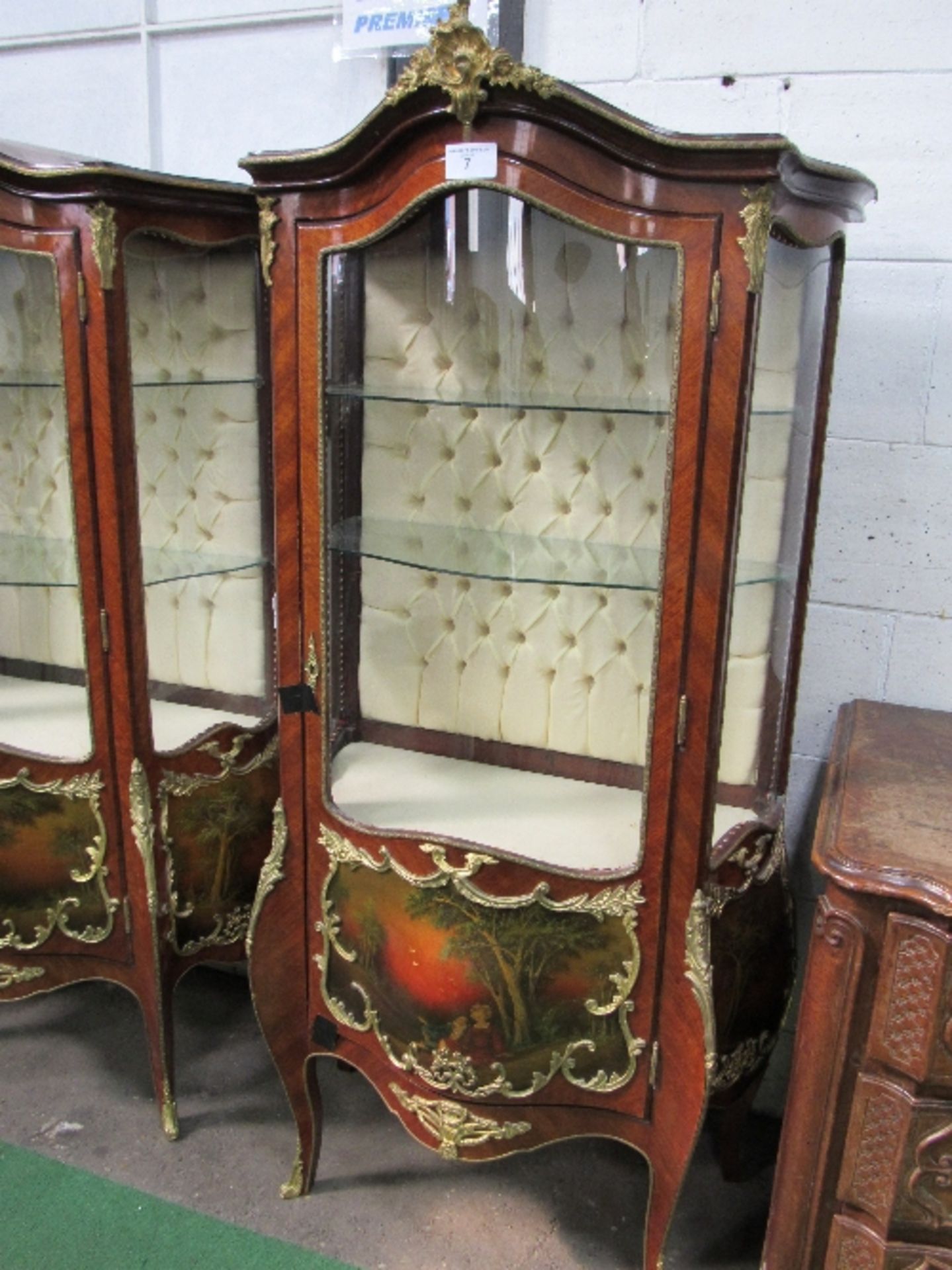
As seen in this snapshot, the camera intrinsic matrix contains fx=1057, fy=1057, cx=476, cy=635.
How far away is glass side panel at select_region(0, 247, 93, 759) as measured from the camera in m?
1.77

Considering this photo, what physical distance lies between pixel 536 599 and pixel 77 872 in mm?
977

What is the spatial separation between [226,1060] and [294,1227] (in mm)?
483

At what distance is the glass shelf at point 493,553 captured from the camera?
1.61 m

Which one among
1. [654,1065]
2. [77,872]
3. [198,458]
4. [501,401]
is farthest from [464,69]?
[77,872]

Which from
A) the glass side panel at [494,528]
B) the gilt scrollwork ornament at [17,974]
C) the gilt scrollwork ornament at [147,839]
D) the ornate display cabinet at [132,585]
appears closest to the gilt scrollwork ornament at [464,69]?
the glass side panel at [494,528]

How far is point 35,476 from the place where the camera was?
76.9 inches

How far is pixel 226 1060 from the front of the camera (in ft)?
7.33

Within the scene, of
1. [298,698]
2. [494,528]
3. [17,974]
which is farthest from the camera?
[17,974]

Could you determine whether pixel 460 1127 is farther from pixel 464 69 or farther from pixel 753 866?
pixel 464 69

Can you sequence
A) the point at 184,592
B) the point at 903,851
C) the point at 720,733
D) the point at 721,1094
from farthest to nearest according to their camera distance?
the point at 184,592 < the point at 721,1094 < the point at 720,733 < the point at 903,851

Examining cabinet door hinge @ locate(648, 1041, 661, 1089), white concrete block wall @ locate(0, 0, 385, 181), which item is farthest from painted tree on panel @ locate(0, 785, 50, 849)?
white concrete block wall @ locate(0, 0, 385, 181)

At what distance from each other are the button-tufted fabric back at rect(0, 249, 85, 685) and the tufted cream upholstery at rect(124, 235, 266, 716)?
0.44ft

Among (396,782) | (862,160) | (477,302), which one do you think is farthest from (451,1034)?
(862,160)

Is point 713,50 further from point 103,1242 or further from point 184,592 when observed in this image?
point 103,1242
